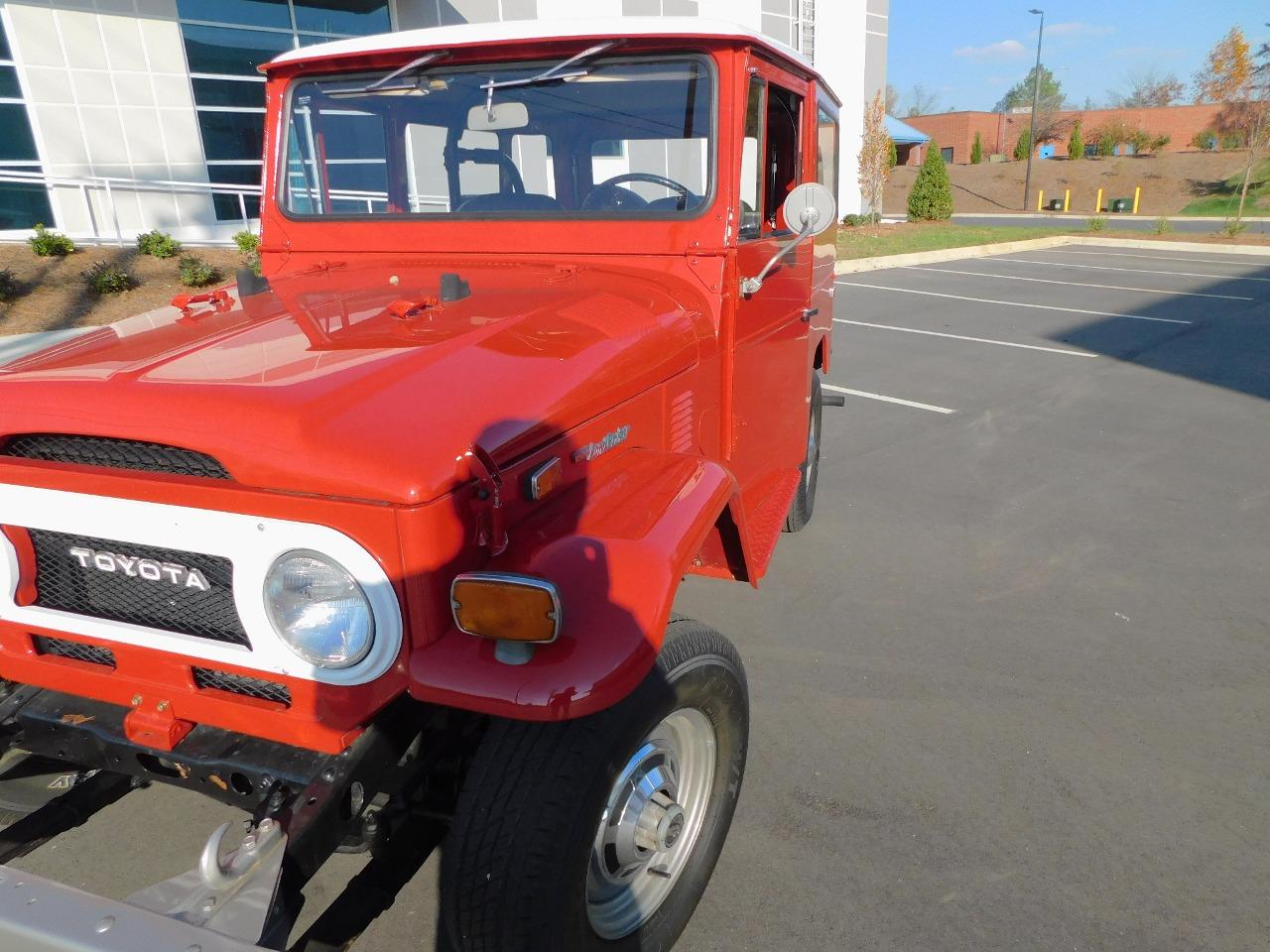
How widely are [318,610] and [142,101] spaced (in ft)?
48.2

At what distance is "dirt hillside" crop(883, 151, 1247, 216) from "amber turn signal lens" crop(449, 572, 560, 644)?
39191 mm

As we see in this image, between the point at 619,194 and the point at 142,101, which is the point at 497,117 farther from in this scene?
the point at 142,101

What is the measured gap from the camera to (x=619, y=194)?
2.96m

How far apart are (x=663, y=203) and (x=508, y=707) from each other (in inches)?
72.0

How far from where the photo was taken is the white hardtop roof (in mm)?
2643

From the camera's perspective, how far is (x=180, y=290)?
10.5 meters

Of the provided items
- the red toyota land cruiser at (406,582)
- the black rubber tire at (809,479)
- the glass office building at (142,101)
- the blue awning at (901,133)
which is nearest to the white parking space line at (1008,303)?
the glass office building at (142,101)

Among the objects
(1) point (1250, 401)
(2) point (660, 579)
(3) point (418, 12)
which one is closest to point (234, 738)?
(2) point (660, 579)

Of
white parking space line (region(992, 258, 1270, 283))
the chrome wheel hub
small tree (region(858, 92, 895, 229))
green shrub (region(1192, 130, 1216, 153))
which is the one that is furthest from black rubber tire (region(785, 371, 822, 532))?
green shrub (region(1192, 130, 1216, 153))

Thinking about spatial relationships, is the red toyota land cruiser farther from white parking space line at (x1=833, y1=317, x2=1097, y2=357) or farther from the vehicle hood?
white parking space line at (x1=833, y1=317, x2=1097, y2=357)

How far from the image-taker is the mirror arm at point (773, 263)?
275 cm

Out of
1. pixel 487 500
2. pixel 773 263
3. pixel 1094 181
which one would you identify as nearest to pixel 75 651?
pixel 487 500

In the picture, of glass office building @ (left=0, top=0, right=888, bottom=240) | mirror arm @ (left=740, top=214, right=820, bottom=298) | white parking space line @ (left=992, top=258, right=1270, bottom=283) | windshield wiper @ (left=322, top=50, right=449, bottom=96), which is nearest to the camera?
mirror arm @ (left=740, top=214, right=820, bottom=298)

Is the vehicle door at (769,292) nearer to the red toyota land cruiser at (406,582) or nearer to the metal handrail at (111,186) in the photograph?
the red toyota land cruiser at (406,582)
